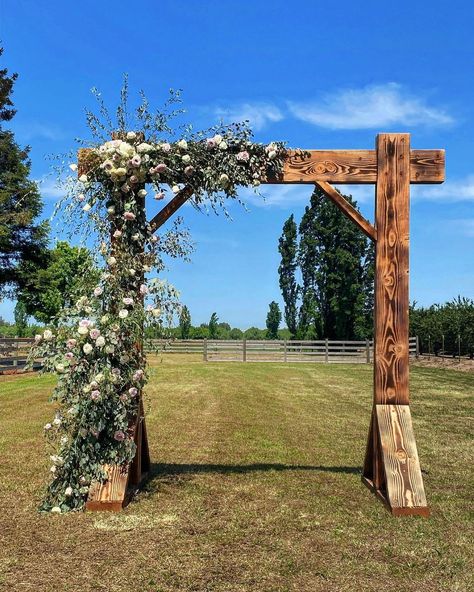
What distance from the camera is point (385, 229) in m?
4.64

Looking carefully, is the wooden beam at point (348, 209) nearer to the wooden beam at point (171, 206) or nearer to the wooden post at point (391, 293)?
the wooden post at point (391, 293)

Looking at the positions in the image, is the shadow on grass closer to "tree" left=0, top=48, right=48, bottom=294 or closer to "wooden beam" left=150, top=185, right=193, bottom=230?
"wooden beam" left=150, top=185, right=193, bottom=230

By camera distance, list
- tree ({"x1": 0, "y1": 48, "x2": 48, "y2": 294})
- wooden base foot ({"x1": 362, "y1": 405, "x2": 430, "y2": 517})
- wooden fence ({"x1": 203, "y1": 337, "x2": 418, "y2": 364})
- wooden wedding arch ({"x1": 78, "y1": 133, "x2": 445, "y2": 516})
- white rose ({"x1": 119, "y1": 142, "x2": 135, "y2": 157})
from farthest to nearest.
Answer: wooden fence ({"x1": 203, "y1": 337, "x2": 418, "y2": 364}), tree ({"x1": 0, "y1": 48, "x2": 48, "y2": 294}), wooden wedding arch ({"x1": 78, "y1": 133, "x2": 445, "y2": 516}), white rose ({"x1": 119, "y1": 142, "x2": 135, "y2": 157}), wooden base foot ({"x1": 362, "y1": 405, "x2": 430, "y2": 517})

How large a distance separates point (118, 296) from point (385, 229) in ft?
7.37

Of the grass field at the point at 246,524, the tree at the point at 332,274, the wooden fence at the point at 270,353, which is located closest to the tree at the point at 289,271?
the tree at the point at 332,274

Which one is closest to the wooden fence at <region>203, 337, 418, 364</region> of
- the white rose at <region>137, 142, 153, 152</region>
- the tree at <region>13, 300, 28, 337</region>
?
the white rose at <region>137, 142, 153, 152</region>

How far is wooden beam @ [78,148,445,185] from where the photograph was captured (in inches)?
185

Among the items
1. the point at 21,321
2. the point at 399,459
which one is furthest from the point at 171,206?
the point at 21,321

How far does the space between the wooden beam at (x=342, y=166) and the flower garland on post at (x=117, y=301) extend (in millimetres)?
97

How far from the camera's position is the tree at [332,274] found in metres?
39.3

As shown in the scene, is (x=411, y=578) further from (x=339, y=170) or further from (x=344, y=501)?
(x=339, y=170)

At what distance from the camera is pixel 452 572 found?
324 cm

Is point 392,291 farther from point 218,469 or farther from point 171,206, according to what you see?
point 218,469

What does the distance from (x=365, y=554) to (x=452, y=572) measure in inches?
19.8
